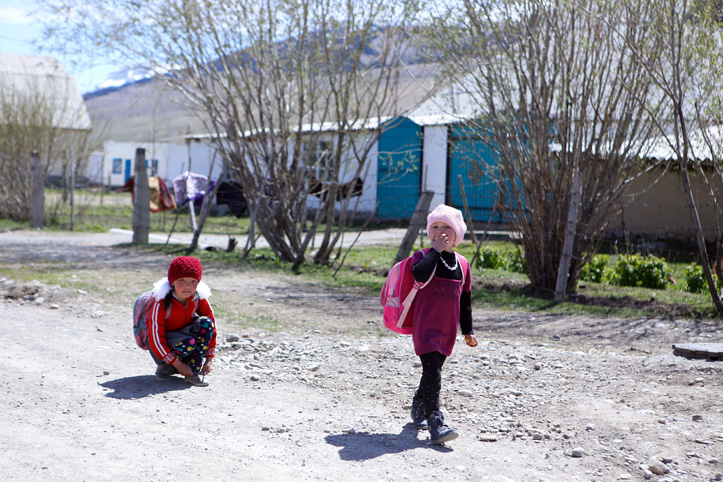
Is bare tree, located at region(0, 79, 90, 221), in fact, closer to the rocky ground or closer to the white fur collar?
the rocky ground

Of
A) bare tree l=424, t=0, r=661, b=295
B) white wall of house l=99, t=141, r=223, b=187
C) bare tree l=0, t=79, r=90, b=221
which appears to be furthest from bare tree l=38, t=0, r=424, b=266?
white wall of house l=99, t=141, r=223, b=187

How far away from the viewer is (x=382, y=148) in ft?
79.4

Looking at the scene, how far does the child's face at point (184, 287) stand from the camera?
4.83 metres

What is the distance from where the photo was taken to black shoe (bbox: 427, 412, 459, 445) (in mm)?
3931

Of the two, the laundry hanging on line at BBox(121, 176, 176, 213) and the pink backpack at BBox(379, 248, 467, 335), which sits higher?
the laundry hanging on line at BBox(121, 176, 176, 213)

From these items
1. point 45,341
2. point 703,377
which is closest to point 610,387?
point 703,377

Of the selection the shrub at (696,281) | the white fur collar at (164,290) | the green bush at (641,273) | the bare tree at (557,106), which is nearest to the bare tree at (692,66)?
the bare tree at (557,106)

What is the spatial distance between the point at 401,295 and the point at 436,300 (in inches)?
8.1

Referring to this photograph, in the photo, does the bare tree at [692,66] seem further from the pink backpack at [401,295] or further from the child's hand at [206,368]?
the child's hand at [206,368]

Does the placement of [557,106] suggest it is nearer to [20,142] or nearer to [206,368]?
[206,368]

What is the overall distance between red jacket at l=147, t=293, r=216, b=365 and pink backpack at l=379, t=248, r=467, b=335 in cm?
Result: 138

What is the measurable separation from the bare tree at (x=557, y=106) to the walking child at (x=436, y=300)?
5298 mm

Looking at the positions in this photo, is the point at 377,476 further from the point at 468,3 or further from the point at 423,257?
the point at 468,3

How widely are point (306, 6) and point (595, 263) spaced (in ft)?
19.3
